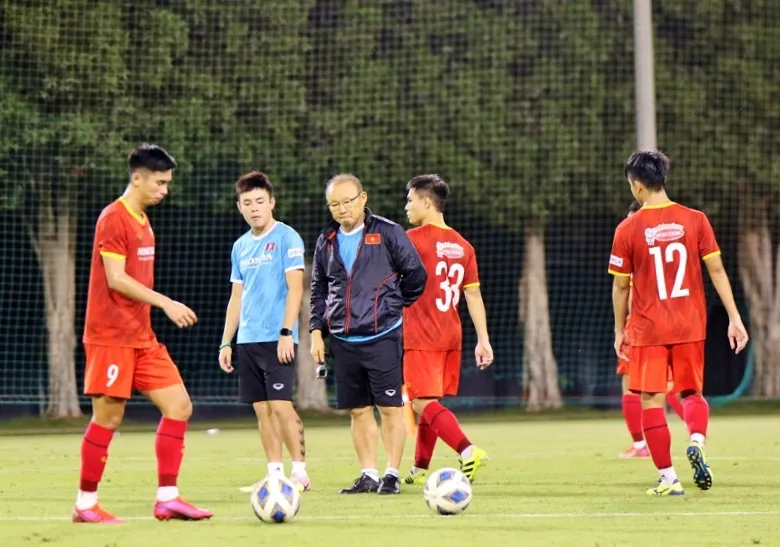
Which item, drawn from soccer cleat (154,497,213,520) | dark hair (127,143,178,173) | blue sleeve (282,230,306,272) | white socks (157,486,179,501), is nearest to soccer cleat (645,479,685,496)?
blue sleeve (282,230,306,272)

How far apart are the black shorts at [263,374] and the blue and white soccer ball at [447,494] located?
64.7 inches

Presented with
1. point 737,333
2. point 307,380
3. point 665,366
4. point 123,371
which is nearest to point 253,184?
point 123,371

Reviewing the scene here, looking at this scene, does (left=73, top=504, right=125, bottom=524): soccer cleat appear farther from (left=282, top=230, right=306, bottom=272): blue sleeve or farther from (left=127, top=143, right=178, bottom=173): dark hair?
(left=282, top=230, right=306, bottom=272): blue sleeve

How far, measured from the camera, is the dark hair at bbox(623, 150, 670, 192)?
8703mm

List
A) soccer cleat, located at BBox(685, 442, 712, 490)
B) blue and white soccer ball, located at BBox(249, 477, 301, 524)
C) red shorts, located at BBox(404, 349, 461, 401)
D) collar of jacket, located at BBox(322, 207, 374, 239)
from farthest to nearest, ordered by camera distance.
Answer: red shorts, located at BBox(404, 349, 461, 401)
collar of jacket, located at BBox(322, 207, 374, 239)
soccer cleat, located at BBox(685, 442, 712, 490)
blue and white soccer ball, located at BBox(249, 477, 301, 524)

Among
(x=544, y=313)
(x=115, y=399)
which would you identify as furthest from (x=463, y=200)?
(x=115, y=399)

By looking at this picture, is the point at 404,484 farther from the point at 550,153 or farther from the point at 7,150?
the point at 550,153

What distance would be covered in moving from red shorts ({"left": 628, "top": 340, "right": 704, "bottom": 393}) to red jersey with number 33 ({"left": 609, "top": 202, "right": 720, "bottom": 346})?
0.05 meters

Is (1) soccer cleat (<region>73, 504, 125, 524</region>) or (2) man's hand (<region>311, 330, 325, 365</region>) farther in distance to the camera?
(2) man's hand (<region>311, 330, 325, 365</region>)

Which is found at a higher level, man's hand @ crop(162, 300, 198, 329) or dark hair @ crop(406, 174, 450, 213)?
dark hair @ crop(406, 174, 450, 213)

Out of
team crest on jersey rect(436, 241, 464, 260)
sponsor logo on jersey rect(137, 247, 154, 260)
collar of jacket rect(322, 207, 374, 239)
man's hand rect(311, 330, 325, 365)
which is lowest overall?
man's hand rect(311, 330, 325, 365)

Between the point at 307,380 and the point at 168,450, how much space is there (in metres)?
18.0

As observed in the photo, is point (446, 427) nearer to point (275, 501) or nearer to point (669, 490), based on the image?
point (669, 490)

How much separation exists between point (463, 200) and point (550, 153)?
1.62m
